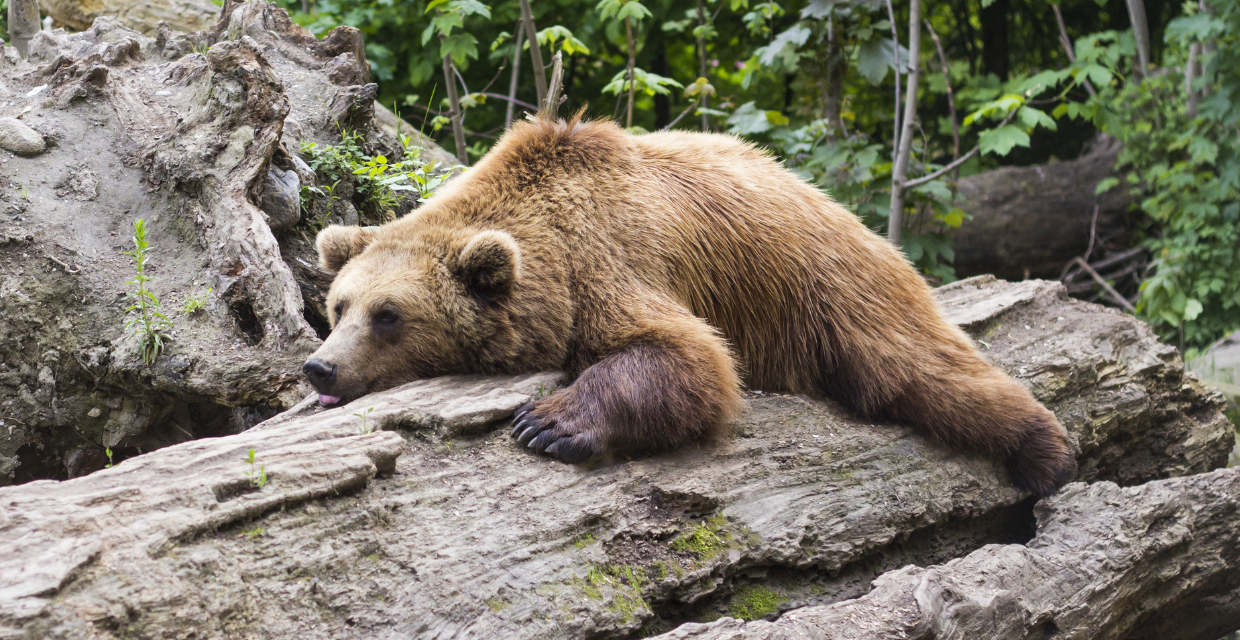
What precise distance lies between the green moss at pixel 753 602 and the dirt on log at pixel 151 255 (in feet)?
7.12

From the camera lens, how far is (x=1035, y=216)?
1077cm

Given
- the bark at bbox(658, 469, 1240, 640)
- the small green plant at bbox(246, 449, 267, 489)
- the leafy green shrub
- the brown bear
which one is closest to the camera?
the small green plant at bbox(246, 449, 267, 489)

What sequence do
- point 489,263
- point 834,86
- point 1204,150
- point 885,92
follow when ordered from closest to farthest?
1. point 489,263
2. point 834,86
3. point 1204,150
4. point 885,92

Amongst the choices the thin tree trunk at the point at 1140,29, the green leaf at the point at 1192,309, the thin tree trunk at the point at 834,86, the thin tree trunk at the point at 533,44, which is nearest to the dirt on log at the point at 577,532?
the thin tree trunk at the point at 834,86

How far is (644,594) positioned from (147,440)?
109 inches

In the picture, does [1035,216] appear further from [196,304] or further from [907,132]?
[196,304]

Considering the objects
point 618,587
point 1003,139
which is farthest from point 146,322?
point 1003,139

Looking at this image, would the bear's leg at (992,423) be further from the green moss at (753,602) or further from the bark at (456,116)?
the bark at (456,116)

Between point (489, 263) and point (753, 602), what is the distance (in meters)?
1.72

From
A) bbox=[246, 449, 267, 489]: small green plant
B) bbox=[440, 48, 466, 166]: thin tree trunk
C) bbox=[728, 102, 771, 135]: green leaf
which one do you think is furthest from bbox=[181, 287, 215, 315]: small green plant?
bbox=[728, 102, 771, 135]: green leaf

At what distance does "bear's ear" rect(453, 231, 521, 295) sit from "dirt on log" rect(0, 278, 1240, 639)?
0.42m

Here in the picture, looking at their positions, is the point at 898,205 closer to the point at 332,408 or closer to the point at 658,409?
the point at 658,409

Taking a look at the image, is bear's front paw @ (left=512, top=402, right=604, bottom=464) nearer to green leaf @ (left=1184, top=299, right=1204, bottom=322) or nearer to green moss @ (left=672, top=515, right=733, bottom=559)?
green moss @ (left=672, top=515, right=733, bottom=559)

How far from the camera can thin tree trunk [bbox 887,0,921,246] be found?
7.43 meters
